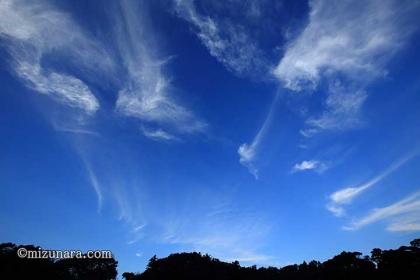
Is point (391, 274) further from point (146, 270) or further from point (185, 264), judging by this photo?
point (146, 270)

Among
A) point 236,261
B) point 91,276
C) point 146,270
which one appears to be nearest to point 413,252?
point 236,261

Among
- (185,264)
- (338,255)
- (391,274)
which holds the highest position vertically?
(185,264)

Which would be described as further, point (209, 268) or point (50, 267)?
point (209, 268)

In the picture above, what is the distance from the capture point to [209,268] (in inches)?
4232

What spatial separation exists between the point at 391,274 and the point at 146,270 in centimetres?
6705

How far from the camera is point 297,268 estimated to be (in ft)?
405

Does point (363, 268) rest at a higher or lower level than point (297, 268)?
lower

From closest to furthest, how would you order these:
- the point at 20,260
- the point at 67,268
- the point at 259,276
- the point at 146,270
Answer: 1. the point at 20,260
2. the point at 67,268
3. the point at 146,270
4. the point at 259,276

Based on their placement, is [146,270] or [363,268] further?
[146,270]

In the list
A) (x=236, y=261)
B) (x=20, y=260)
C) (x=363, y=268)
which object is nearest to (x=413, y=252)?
(x=363, y=268)

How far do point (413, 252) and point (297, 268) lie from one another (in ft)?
152

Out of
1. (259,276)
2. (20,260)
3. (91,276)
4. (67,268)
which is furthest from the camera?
(259,276)

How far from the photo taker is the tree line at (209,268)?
224ft

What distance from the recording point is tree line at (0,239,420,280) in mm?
68125
